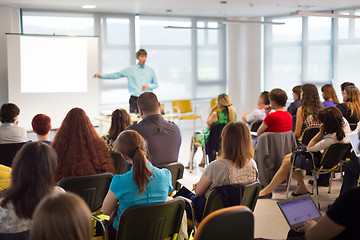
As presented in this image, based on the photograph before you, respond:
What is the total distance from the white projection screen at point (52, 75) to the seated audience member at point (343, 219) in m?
7.75

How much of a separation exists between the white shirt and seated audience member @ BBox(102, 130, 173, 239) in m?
2.37

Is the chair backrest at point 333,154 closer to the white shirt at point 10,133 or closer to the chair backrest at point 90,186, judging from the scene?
the chair backrest at point 90,186

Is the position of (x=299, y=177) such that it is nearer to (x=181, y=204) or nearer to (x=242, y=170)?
(x=242, y=170)

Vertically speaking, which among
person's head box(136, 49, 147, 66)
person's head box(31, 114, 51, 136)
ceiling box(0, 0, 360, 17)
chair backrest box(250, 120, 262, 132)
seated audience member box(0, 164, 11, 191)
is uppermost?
ceiling box(0, 0, 360, 17)

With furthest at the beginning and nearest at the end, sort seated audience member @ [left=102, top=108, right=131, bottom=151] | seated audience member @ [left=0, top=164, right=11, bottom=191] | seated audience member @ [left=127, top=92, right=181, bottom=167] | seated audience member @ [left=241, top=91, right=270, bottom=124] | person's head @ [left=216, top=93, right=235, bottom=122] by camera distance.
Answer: seated audience member @ [left=241, top=91, right=270, bottom=124], person's head @ [left=216, top=93, right=235, bottom=122], seated audience member @ [left=102, top=108, right=131, bottom=151], seated audience member @ [left=127, top=92, right=181, bottom=167], seated audience member @ [left=0, top=164, right=11, bottom=191]

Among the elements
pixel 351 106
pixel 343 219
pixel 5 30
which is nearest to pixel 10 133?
pixel 343 219

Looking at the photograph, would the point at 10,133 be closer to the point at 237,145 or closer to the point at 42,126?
the point at 42,126

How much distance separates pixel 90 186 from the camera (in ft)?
10.7

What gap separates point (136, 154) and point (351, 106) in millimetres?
4080

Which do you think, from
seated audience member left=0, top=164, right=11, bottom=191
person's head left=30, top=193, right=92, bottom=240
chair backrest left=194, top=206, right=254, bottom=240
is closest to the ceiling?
seated audience member left=0, top=164, right=11, bottom=191

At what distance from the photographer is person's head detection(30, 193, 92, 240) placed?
1.39 meters

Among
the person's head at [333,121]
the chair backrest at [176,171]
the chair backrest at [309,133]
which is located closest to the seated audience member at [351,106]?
the chair backrest at [309,133]

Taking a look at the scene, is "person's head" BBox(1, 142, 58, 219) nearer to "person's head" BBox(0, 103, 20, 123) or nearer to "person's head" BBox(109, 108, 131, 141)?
"person's head" BBox(109, 108, 131, 141)

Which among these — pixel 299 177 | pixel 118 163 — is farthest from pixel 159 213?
pixel 299 177
